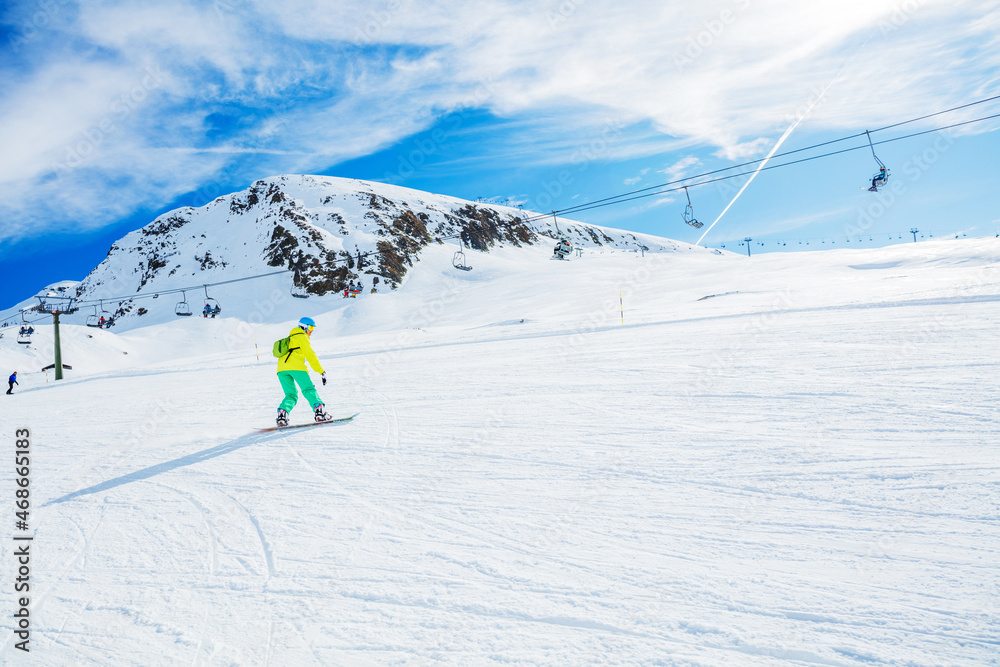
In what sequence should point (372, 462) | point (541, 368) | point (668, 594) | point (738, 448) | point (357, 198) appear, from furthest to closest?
point (357, 198) < point (541, 368) < point (372, 462) < point (738, 448) < point (668, 594)

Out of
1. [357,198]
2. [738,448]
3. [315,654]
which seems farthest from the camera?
[357,198]

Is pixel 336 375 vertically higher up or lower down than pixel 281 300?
lower down

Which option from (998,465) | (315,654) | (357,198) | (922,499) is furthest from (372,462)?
(357,198)

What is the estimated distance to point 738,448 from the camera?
476 cm

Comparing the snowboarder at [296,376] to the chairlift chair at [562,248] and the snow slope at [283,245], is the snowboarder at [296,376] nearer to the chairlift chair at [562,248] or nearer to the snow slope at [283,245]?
the chairlift chair at [562,248]

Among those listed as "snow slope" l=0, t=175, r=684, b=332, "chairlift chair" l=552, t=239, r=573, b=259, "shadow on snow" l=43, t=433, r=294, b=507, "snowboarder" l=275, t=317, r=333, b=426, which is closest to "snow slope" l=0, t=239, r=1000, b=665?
"shadow on snow" l=43, t=433, r=294, b=507

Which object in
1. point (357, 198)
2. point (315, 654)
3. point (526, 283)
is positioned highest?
point (357, 198)

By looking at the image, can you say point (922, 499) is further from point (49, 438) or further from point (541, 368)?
point (49, 438)

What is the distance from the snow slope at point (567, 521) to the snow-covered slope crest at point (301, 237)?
58.2 m

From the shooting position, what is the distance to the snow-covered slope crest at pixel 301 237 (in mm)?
71562

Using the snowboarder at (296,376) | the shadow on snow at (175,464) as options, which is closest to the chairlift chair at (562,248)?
the snowboarder at (296,376)

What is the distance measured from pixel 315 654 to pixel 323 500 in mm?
2011

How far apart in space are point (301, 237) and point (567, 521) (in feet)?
262

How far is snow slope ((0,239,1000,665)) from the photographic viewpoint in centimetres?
258
